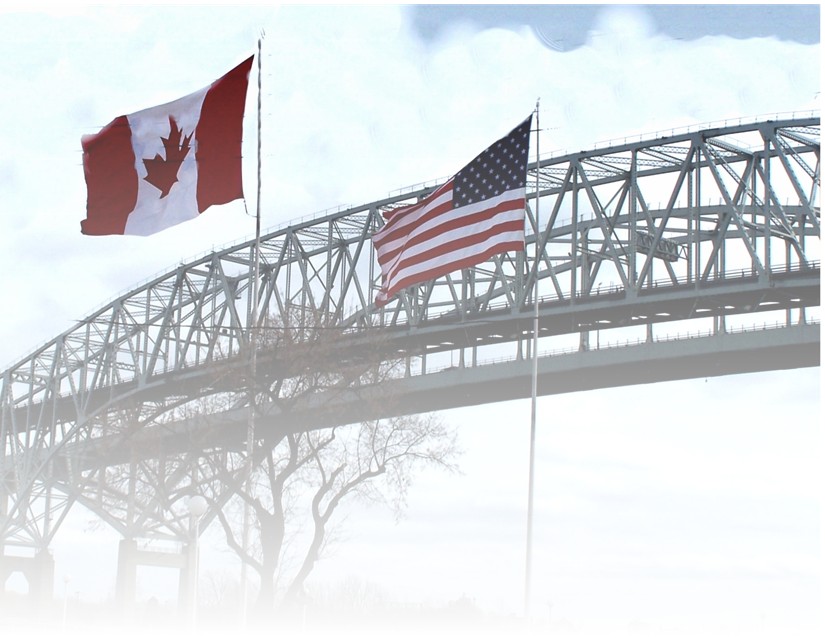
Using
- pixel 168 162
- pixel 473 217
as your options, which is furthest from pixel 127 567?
pixel 168 162

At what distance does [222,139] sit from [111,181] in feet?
9.30

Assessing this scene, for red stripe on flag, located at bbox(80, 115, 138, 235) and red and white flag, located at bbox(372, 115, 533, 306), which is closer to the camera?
red stripe on flag, located at bbox(80, 115, 138, 235)

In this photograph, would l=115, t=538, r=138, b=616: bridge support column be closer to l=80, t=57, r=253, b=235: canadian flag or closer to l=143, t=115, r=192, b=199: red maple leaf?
l=80, t=57, r=253, b=235: canadian flag

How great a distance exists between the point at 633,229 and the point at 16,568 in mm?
60269

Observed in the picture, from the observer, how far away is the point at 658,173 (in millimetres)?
71500

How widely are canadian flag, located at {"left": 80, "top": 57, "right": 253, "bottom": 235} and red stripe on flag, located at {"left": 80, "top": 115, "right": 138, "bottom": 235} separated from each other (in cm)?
2

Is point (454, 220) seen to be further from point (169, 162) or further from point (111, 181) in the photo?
point (111, 181)

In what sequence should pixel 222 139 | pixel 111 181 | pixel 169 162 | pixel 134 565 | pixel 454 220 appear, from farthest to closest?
pixel 134 565 → pixel 454 220 → pixel 111 181 → pixel 169 162 → pixel 222 139

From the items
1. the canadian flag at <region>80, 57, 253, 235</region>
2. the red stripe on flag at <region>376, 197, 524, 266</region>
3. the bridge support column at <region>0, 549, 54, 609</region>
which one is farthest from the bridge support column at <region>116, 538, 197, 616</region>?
the canadian flag at <region>80, 57, 253, 235</region>

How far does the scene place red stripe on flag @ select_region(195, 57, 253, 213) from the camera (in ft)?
97.5

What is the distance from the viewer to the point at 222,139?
2994 cm

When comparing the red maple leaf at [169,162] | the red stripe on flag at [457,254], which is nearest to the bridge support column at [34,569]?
the red stripe on flag at [457,254]

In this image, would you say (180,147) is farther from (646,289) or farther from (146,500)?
(146,500)

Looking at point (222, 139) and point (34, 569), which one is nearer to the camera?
point (222, 139)
